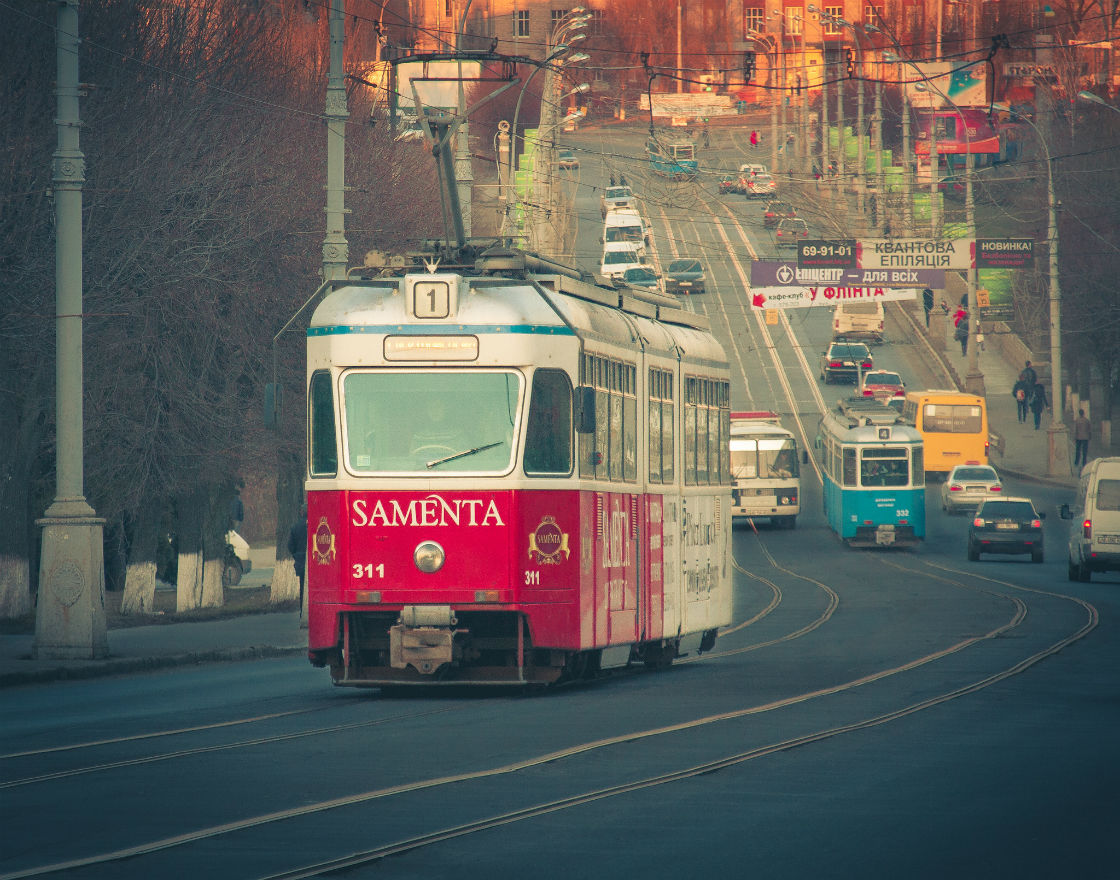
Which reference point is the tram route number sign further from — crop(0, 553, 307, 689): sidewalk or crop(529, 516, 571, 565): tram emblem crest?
crop(529, 516, 571, 565): tram emblem crest

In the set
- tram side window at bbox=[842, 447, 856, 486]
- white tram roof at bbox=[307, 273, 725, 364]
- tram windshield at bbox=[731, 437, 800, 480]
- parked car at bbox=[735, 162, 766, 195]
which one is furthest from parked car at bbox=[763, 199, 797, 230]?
white tram roof at bbox=[307, 273, 725, 364]

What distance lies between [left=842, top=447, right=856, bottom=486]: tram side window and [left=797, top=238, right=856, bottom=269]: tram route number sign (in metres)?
8.45

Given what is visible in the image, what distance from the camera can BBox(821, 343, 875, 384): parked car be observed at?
72875 millimetres

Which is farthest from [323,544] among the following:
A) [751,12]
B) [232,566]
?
[751,12]

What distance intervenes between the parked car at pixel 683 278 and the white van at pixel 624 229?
160 centimetres

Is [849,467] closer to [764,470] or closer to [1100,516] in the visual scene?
[764,470]

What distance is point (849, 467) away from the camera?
47.5 meters

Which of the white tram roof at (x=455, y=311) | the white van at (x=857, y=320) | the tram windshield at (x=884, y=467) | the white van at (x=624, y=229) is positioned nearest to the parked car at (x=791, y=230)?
the white van at (x=857, y=320)

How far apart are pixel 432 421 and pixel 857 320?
66.7 meters

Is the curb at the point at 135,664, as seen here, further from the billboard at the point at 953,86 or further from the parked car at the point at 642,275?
the billboard at the point at 953,86

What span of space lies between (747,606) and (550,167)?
2918 centimetres

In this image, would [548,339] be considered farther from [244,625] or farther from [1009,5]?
[1009,5]

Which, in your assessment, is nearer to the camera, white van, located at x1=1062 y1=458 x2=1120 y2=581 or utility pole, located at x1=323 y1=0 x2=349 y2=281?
utility pole, located at x1=323 y1=0 x2=349 y2=281

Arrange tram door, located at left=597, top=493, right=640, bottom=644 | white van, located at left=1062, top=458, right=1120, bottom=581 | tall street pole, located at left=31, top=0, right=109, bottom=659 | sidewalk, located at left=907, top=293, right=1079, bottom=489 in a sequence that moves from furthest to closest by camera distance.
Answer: sidewalk, located at left=907, top=293, right=1079, bottom=489
white van, located at left=1062, top=458, right=1120, bottom=581
tall street pole, located at left=31, top=0, right=109, bottom=659
tram door, located at left=597, top=493, right=640, bottom=644
